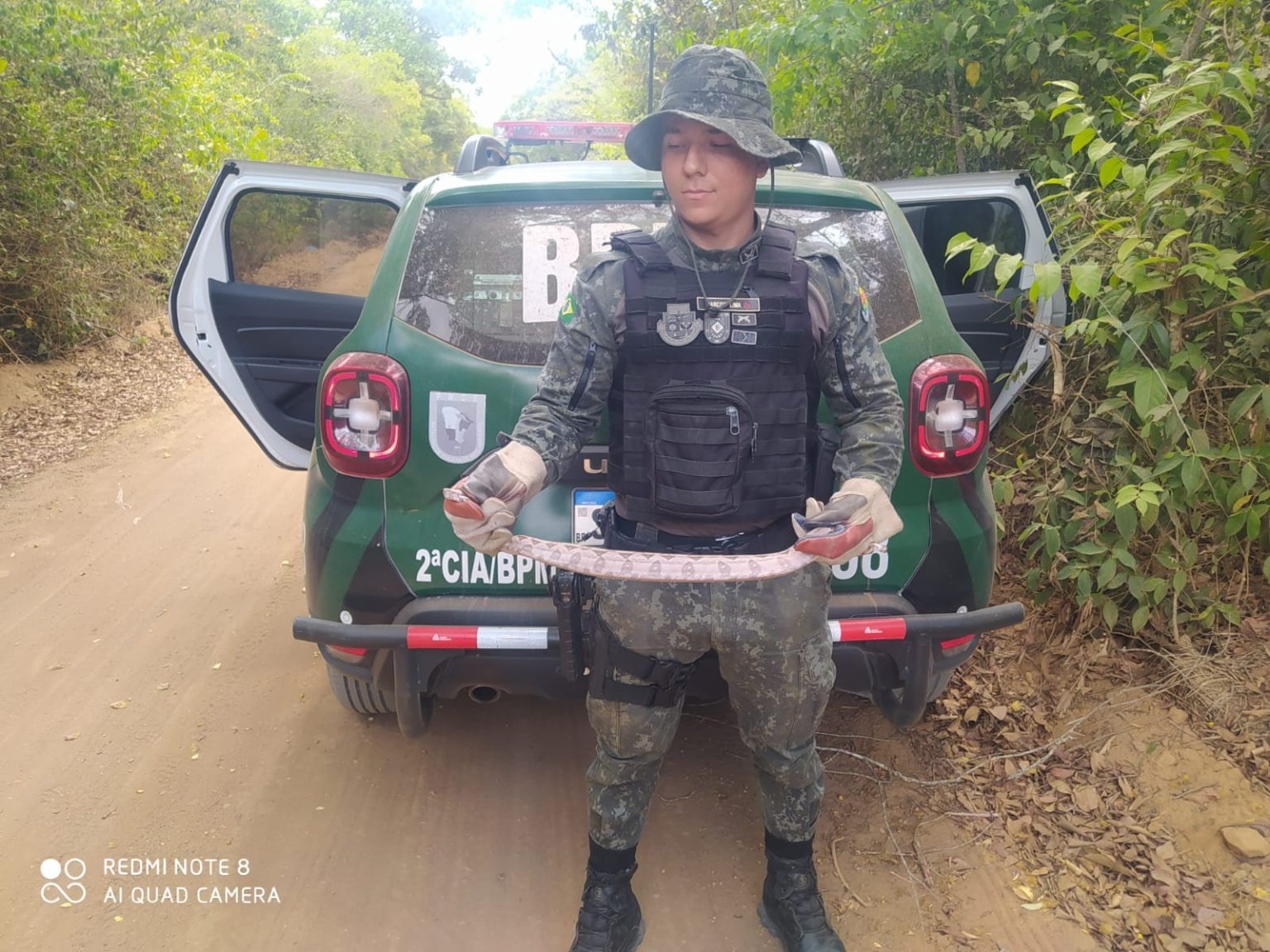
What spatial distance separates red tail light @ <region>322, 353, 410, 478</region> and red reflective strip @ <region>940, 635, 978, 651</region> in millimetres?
1507

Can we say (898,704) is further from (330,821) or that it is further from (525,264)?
(330,821)

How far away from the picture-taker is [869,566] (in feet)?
7.57

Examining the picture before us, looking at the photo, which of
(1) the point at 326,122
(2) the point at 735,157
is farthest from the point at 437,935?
(1) the point at 326,122

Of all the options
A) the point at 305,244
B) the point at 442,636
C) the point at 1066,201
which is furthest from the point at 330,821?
the point at 1066,201

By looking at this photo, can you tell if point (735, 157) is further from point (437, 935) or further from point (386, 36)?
point (386, 36)

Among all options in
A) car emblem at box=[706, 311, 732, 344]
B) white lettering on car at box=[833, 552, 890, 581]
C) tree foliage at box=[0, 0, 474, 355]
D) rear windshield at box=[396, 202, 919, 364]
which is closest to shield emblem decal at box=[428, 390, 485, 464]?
rear windshield at box=[396, 202, 919, 364]

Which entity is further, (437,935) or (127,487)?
(127,487)

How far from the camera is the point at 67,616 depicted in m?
3.86

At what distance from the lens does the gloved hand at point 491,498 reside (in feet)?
5.50

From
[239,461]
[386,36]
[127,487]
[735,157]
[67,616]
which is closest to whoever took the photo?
[735,157]

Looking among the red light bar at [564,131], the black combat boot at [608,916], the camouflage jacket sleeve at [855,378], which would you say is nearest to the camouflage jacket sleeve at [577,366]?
the camouflage jacket sleeve at [855,378]

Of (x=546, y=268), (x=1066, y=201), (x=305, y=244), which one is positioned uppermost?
(x=1066, y=201)

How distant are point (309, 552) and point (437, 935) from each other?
1.04 metres

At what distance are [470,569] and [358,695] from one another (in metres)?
0.82
